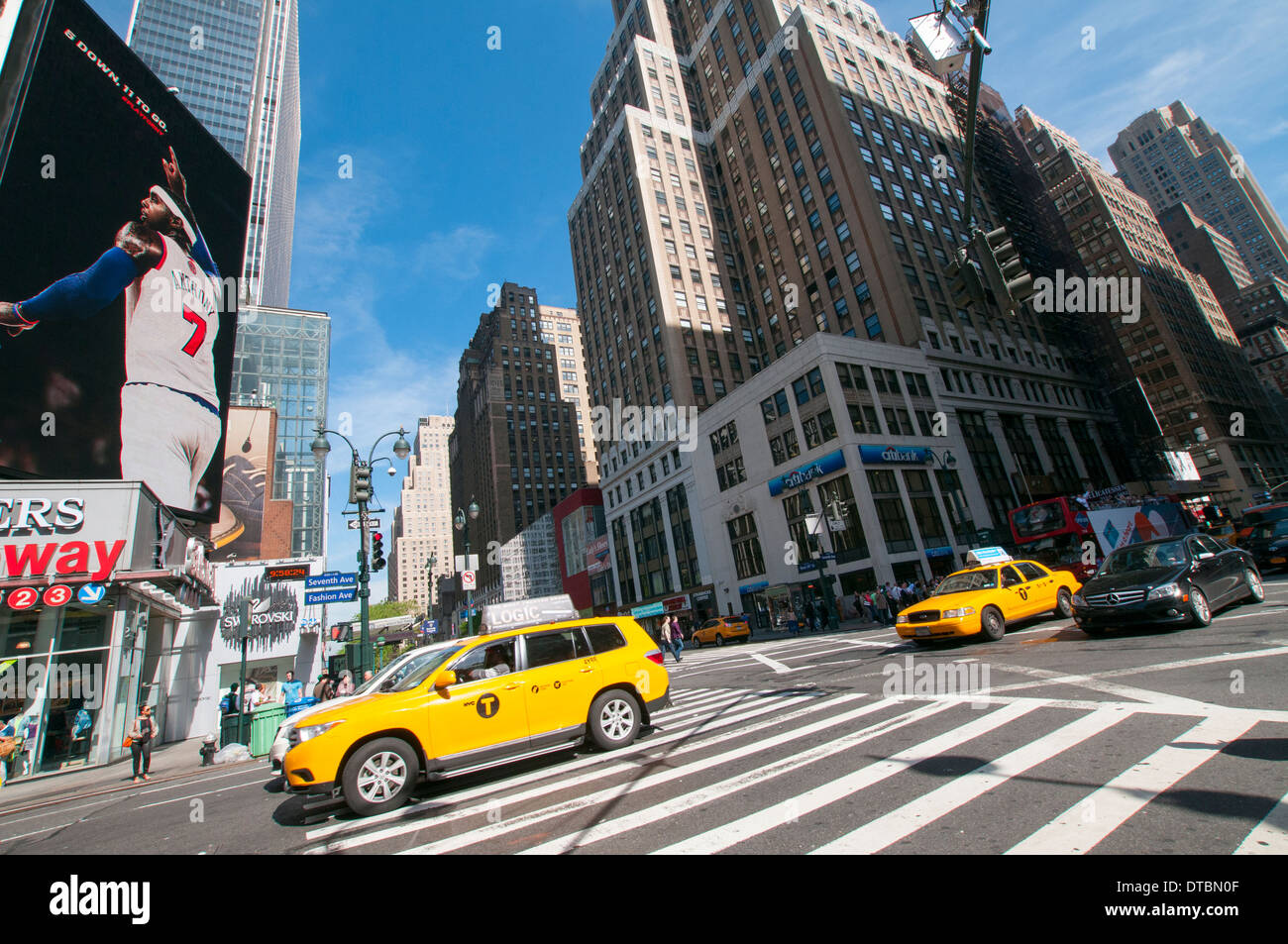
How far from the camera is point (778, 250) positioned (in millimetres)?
53219

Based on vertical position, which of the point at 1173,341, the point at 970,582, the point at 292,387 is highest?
the point at 292,387

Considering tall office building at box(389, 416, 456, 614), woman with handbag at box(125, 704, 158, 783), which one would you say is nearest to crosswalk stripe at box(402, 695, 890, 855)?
woman with handbag at box(125, 704, 158, 783)

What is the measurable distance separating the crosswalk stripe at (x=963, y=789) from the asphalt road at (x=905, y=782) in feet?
0.07

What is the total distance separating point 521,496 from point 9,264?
80.7m

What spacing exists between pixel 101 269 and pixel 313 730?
24.6m

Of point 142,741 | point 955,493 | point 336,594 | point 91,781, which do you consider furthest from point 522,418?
point 142,741

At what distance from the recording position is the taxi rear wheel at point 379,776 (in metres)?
5.94

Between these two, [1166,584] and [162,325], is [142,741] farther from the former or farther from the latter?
[1166,584]

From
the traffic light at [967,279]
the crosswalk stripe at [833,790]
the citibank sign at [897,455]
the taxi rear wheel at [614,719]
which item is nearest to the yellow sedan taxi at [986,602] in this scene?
the crosswalk stripe at [833,790]

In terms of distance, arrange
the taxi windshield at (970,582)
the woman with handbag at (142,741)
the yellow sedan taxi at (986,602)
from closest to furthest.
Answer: the yellow sedan taxi at (986,602)
the taxi windshield at (970,582)
the woman with handbag at (142,741)

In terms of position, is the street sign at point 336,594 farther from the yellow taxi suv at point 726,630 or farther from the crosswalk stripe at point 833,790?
the yellow taxi suv at point 726,630
